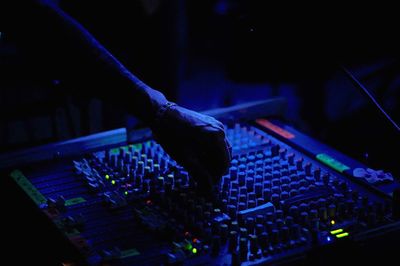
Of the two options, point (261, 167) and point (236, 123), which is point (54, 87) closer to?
point (236, 123)

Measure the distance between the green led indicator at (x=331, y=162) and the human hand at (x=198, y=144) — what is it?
0.56 meters

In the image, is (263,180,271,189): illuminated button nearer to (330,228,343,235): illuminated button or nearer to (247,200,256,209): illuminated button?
(247,200,256,209): illuminated button

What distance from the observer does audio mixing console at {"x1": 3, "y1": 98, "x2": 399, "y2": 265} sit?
6.66 ft

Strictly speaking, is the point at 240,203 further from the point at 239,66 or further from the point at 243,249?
the point at 239,66

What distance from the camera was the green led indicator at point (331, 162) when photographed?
2.61 meters

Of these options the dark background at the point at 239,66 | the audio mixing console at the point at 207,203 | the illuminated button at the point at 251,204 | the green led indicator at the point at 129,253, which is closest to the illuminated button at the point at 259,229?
the audio mixing console at the point at 207,203

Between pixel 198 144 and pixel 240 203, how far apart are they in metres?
0.26

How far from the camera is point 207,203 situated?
2244mm

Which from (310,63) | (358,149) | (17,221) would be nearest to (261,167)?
(17,221)

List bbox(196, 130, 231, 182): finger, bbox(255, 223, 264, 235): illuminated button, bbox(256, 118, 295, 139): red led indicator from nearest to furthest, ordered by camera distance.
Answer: bbox(255, 223, 264, 235): illuminated button, bbox(196, 130, 231, 182): finger, bbox(256, 118, 295, 139): red led indicator

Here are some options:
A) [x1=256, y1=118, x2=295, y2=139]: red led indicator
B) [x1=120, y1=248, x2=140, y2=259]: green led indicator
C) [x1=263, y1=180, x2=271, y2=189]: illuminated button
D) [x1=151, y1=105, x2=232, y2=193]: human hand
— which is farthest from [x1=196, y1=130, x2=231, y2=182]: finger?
[x1=256, y1=118, x2=295, y2=139]: red led indicator

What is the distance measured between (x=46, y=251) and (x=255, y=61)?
9.74 feet

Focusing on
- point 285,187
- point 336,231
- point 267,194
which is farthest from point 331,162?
point 336,231

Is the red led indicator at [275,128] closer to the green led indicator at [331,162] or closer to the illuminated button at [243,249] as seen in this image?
the green led indicator at [331,162]
